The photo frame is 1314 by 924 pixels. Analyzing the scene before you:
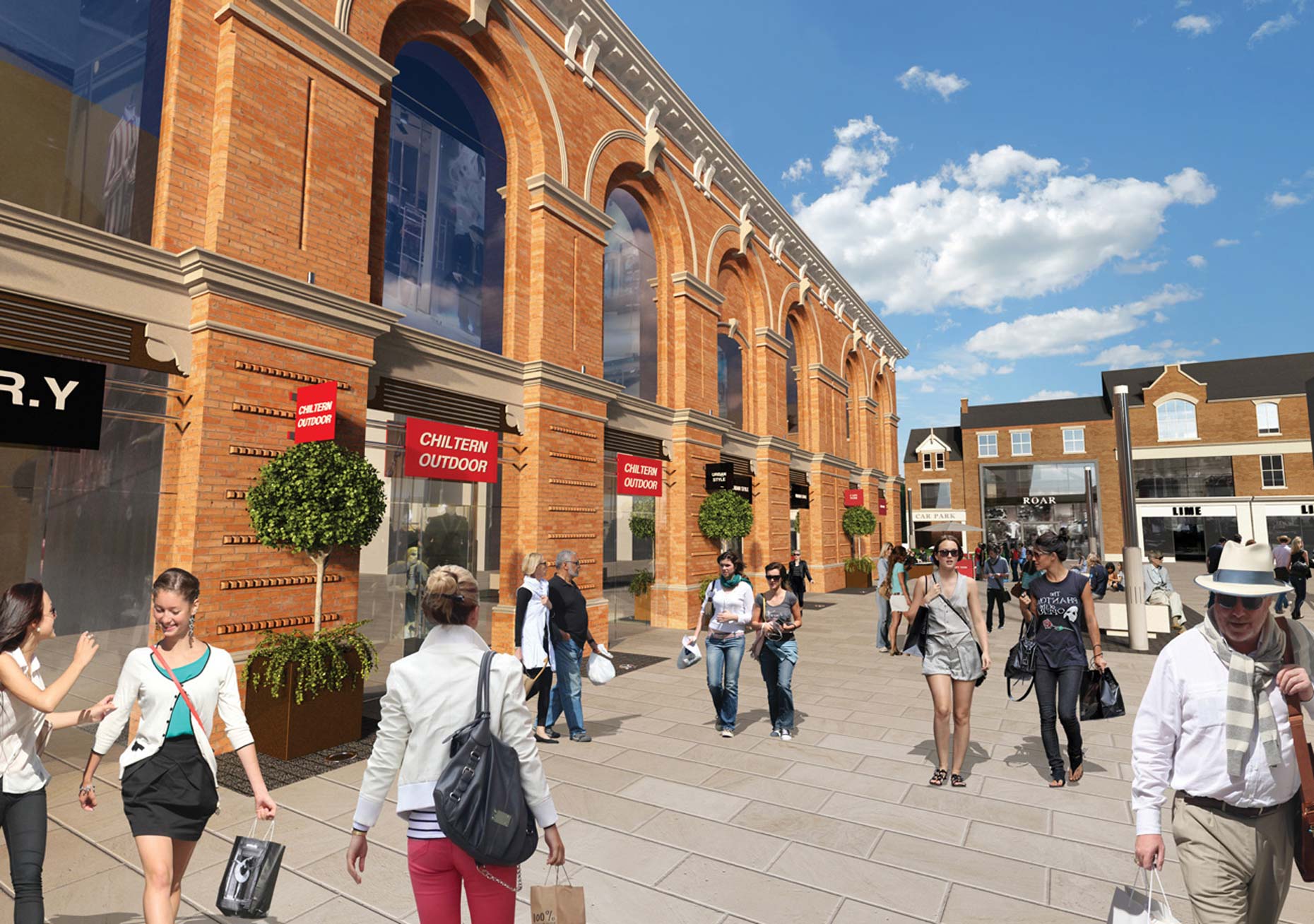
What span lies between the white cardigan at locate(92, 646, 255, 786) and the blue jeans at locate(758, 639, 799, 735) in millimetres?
Answer: 4886

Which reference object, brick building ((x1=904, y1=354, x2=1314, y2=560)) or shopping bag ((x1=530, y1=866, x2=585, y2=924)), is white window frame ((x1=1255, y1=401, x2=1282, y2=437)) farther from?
shopping bag ((x1=530, y1=866, x2=585, y2=924))

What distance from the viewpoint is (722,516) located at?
52.7 ft

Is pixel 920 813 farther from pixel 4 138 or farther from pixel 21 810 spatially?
pixel 4 138

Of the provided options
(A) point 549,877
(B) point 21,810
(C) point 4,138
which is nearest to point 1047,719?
(A) point 549,877

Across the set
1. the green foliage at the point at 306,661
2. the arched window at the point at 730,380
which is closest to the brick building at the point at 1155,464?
the arched window at the point at 730,380

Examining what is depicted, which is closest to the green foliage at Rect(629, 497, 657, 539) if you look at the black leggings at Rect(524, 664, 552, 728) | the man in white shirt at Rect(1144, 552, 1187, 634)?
the black leggings at Rect(524, 664, 552, 728)

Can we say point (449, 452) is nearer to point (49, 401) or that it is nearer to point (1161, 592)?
point (49, 401)

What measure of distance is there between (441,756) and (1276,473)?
49.4 meters

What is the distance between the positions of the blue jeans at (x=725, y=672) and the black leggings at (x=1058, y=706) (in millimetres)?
2716

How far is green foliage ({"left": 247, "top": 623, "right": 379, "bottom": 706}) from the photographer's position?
6.45 meters

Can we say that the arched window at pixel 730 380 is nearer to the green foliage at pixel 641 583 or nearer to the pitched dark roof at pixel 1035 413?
the green foliage at pixel 641 583

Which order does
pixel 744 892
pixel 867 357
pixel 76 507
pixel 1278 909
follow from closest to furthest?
1. pixel 1278 909
2. pixel 744 892
3. pixel 76 507
4. pixel 867 357

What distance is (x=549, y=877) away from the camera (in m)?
4.05

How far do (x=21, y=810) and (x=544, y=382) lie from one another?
9.19m
